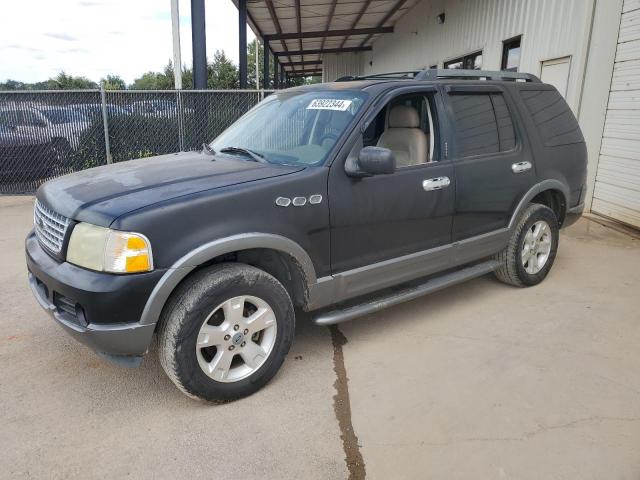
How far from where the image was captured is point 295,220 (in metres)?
3.04

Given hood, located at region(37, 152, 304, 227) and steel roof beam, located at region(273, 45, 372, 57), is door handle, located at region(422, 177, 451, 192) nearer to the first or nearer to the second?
hood, located at region(37, 152, 304, 227)

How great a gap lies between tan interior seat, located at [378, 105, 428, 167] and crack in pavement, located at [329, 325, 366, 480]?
57.6 inches

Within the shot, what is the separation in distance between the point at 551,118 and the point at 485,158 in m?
1.10

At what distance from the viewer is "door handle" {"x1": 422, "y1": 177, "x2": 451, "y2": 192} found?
3.65m

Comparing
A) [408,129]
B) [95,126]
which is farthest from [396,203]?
[95,126]

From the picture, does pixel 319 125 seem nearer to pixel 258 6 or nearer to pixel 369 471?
pixel 369 471

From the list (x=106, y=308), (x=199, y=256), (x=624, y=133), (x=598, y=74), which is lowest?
(x=106, y=308)

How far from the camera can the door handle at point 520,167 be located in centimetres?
425

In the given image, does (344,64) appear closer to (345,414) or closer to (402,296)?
(402,296)

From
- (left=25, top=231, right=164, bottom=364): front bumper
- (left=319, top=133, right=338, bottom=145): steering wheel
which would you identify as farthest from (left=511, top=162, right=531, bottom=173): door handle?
(left=25, top=231, right=164, bottom=364): front bumper

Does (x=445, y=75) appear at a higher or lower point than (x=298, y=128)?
higher

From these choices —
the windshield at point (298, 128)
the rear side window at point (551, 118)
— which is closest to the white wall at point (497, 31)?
the rear side window at point (551, 118)

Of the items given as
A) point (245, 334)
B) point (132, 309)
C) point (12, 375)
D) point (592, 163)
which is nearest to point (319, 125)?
point (245, 334)

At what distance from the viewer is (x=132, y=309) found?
2.58 m
